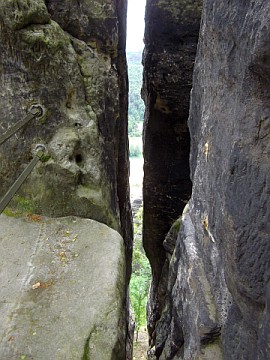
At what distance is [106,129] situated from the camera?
607 centimetres

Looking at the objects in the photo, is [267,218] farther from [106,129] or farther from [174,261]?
[106,129]

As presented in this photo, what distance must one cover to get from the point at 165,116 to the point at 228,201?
204 inches

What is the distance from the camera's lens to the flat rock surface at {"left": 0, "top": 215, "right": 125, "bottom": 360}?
12.0ft

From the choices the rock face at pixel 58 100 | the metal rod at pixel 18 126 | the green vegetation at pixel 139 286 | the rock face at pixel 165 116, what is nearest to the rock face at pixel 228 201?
the rock face at pixel 58 100

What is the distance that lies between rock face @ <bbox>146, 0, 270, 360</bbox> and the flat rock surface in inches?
35.1

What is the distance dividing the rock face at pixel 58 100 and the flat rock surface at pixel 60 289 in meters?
0.42

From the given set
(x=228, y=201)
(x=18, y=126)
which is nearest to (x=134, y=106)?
(x=18, y=126)

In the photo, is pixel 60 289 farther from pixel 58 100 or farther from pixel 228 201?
pixel 58 100

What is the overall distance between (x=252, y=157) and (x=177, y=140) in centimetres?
558

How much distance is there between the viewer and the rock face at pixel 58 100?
5277 mm

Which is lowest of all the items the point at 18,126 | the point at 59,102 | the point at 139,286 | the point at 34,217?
the point at 139,286

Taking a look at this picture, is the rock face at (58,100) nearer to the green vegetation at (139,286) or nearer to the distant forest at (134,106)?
the green vegetation at (139,286)

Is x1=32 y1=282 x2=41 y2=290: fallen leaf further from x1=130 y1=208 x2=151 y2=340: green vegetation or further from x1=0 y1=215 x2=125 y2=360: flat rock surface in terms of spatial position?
x1=130 y1=208 x2=151 y2=340: green vegetation

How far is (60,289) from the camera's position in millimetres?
4281
